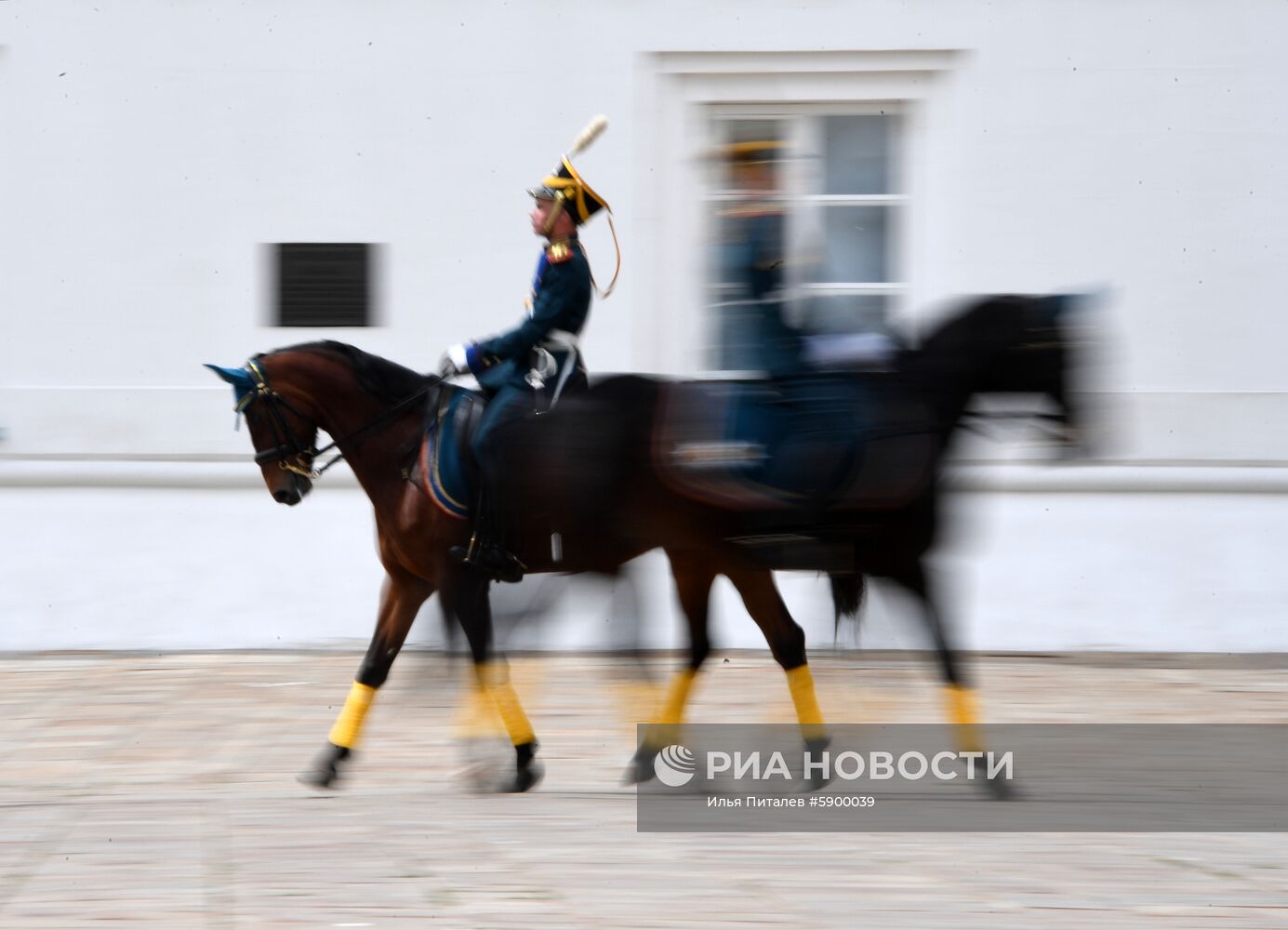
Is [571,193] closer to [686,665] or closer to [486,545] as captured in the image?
[486,545]

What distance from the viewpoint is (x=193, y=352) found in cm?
880

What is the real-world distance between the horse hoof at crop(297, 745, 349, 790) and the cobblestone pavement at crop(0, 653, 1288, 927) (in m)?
0.07

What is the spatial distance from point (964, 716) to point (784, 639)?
702 millimetres

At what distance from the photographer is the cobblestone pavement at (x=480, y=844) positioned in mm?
4352

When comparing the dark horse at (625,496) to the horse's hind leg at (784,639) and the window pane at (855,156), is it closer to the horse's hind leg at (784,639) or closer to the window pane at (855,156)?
the horse's hind leg at (784,639)

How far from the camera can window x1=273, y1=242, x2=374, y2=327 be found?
28.7 feet

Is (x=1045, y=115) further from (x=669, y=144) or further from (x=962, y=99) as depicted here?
(x=669, y=144)

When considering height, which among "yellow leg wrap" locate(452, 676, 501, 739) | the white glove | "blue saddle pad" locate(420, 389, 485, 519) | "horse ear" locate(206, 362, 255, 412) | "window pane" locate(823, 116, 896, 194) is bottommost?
"yellow leg wrap" locate(452, 676, 501, 739)

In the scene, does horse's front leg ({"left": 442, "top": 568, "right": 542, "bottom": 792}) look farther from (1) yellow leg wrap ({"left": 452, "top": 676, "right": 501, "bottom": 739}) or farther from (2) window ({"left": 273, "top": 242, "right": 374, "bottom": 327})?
(2) window ({"left": 273, "top": 242, "right": 374, "bottom": 327})

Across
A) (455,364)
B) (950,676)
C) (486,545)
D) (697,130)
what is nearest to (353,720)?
(486,545)

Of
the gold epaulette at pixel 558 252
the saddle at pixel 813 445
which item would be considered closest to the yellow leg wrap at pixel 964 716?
the saddle at pixel 813 445

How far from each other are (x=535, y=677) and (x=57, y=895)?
3.31 m

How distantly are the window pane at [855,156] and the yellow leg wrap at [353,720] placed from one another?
14.6 feet

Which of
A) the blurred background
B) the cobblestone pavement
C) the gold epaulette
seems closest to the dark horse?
the cobblestone pavement
